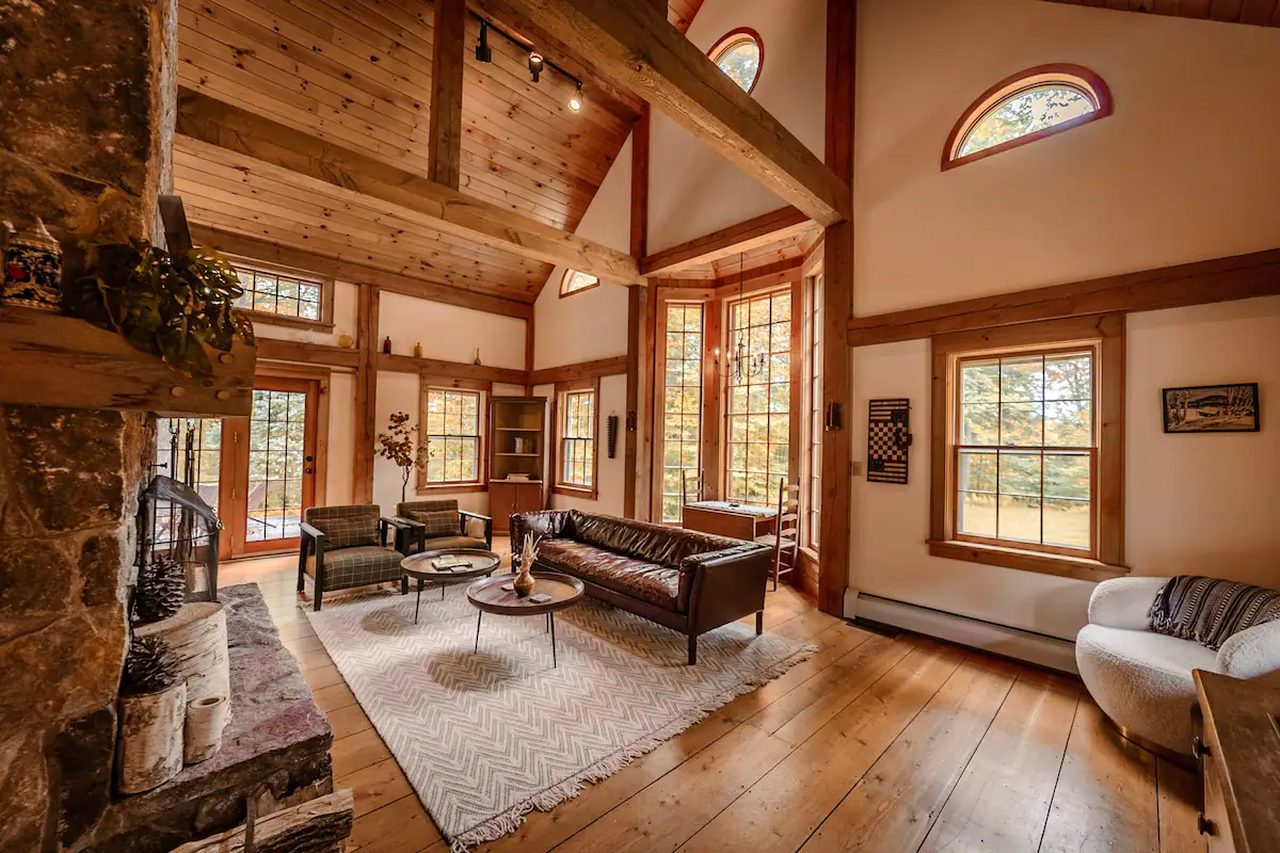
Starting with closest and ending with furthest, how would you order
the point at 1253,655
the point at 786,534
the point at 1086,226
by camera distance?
the point at 1253,655 < the point at 1086,226 < the point at 786,534

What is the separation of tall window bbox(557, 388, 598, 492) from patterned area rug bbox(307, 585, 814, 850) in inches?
115

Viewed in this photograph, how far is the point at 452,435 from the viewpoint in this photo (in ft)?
24.1

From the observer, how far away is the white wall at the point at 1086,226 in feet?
9.16

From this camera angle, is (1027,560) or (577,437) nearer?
(1027,560)

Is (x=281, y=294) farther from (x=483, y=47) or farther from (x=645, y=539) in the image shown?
(x=645, y=539)

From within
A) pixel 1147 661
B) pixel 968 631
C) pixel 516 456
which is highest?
pixel 516 456

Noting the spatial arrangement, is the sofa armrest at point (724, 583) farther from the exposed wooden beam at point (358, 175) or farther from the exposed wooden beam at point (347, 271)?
the exposed wooden beam at point (347, 271)

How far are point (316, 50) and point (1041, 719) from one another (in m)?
7.26

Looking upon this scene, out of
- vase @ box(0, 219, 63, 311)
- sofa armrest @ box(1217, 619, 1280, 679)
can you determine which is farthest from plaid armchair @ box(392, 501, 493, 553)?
sofa armrest @ box(1217, 619, 1280, 679)

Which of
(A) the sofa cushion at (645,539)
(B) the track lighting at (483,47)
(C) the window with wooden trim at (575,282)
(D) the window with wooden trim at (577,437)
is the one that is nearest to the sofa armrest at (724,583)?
(A) the sofa cushion at (645,539)

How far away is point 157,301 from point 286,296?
18.4 ft

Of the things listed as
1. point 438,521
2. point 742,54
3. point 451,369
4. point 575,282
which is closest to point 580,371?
point 575,282

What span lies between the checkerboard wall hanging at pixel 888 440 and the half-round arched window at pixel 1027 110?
6.01 ft

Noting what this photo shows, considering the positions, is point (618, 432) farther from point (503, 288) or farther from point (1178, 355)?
point (1178, 355)
